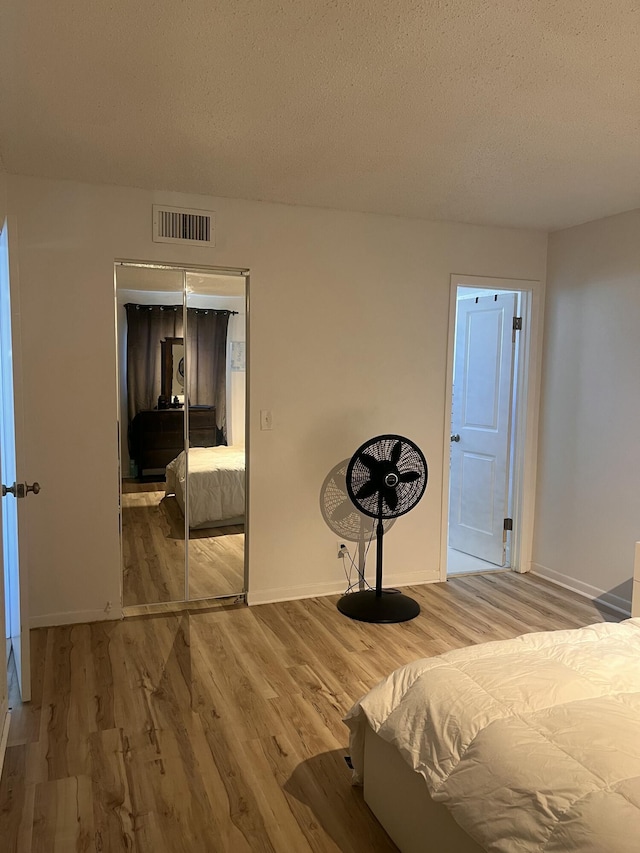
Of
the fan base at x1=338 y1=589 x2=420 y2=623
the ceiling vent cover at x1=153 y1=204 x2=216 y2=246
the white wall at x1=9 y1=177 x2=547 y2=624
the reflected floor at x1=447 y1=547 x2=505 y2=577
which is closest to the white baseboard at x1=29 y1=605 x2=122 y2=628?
the white wall at x1=9 y1=177 x2=547 y2=624

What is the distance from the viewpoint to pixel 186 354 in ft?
11.9

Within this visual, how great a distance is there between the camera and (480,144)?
2.73m

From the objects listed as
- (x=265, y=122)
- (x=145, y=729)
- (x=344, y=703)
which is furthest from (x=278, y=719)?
(x=265, y=122)

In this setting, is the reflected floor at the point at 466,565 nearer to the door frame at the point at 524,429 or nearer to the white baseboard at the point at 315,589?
the door frame at the point at 524,429

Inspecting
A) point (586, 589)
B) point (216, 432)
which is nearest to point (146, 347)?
point (216, 432)

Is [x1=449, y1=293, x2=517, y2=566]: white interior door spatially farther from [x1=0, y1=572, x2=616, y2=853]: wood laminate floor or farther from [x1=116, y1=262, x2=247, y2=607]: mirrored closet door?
[x1=116, y1=262, x2=247, y2=607]: mirrored closet door

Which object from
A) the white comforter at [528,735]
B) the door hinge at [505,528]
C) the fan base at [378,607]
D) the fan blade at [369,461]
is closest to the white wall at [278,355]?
the fan base at [378,607]

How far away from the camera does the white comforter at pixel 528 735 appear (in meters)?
1.32

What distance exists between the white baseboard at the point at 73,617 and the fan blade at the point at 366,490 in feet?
4.93

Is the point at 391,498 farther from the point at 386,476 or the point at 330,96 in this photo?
the point at 330,96

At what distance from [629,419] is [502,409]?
3.16 feet

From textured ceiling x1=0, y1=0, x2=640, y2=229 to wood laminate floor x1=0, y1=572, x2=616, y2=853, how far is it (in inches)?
94.0

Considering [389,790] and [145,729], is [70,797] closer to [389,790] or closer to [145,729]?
[145,729]

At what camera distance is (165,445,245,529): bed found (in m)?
3.70
